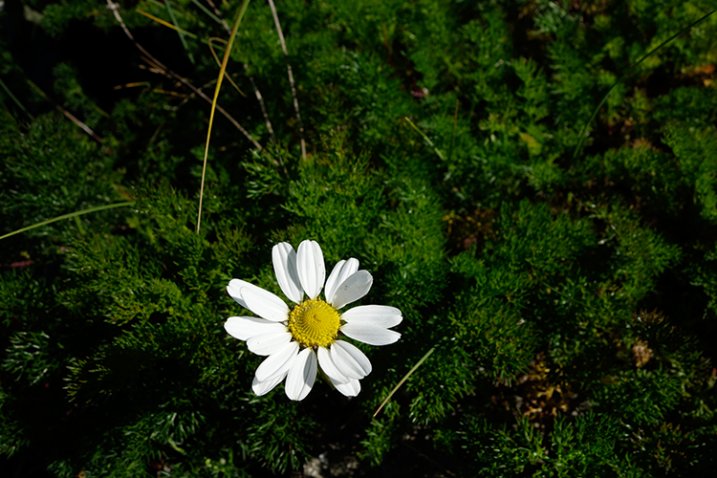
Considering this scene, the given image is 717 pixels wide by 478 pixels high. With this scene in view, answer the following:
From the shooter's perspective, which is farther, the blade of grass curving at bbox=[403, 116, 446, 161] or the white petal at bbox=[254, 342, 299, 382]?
the blade of grass curving at bbox=[403, 116, 446, 161]

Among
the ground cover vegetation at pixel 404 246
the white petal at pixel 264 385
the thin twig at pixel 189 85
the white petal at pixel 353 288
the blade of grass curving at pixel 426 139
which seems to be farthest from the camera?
the thin twig at pixel 189 85

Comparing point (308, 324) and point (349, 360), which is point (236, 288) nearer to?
point (308, 324)

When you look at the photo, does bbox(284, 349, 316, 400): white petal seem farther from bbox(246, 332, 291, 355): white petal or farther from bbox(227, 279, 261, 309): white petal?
bbox(227, 279, 261, 309): white petal

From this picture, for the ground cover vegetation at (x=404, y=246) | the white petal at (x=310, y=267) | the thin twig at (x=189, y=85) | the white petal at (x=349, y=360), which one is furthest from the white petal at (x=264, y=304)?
the thin twig at (x=189, y=85)

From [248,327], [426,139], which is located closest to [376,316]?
[248,327]

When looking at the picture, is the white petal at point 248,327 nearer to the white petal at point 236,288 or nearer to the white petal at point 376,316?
the white petal at point 236,288

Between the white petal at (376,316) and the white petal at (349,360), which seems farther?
the white petal at (376,316)

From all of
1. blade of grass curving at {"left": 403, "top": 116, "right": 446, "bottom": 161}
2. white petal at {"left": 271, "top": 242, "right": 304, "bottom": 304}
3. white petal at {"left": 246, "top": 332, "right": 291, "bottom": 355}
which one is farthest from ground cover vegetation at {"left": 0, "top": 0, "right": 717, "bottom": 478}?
white petal at {"left": 246, "top": 332, "right": 291, "bottom": 355}

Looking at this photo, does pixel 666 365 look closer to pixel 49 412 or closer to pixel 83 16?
pixel 49 412
